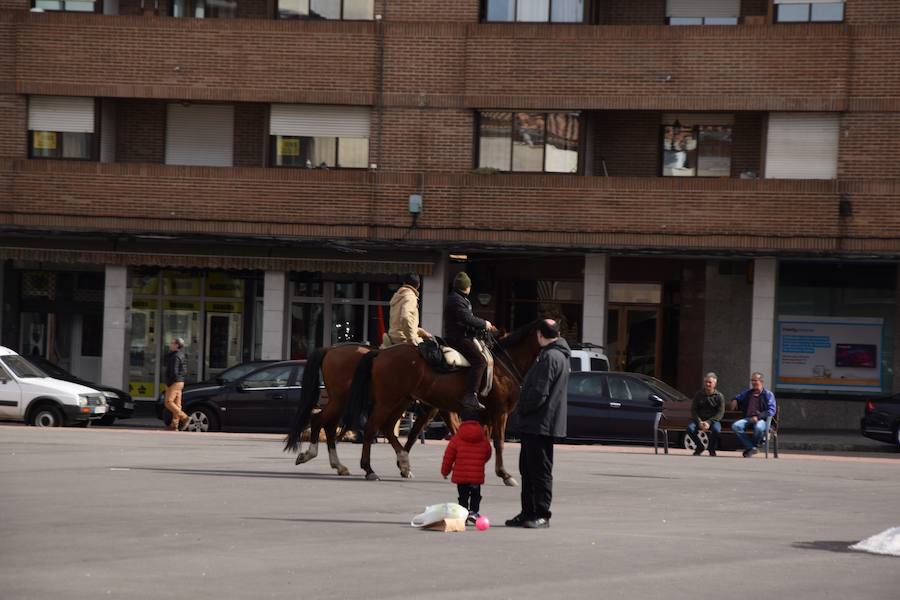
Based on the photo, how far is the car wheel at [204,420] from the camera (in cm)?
2769

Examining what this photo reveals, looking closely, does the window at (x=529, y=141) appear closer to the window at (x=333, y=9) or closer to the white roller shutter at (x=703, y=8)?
the white roller shutter at (x=703, y=8)

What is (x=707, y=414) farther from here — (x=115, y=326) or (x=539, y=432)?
(x=115, y=326)

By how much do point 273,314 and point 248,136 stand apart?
4358 mm

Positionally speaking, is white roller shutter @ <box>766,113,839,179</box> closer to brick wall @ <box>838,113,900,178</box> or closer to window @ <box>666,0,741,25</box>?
brick wall @ <box>838,113,900,178</box>

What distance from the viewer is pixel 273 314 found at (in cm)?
3359

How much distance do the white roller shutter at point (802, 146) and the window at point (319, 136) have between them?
29.8 ft

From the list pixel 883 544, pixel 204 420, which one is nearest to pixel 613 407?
pixel 204 420

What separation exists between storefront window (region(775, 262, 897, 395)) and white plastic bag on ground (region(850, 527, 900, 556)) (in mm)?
23543

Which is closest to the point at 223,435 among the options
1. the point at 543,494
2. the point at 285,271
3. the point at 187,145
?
the point at 285,271

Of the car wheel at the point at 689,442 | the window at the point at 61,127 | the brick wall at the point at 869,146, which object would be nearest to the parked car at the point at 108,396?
the window at the point at 61,127

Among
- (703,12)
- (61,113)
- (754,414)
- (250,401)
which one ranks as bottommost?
(250,401)

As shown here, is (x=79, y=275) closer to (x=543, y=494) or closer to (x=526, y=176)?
(x=526, y=176)

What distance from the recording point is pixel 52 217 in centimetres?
3381

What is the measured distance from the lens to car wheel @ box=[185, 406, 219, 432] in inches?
1090
